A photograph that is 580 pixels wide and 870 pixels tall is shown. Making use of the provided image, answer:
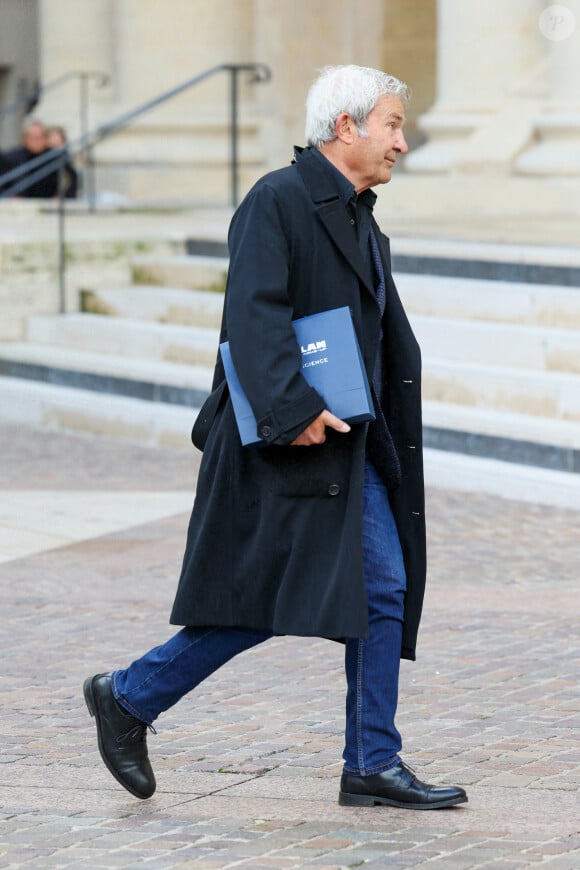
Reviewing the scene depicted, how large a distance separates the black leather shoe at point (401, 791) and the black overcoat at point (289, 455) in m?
0.38

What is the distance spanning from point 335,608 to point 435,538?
391cm

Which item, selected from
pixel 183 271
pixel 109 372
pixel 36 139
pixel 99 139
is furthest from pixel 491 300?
pixel 36 139

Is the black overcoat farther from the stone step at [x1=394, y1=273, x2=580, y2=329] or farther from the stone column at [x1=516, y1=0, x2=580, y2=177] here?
the stone column at [x1=516, y1=0, x2=580, y2=177]

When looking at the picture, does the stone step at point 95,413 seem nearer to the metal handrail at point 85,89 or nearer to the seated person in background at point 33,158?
the seated person in background at point 33,158

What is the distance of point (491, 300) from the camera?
434 inches

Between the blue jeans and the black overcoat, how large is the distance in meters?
0.07

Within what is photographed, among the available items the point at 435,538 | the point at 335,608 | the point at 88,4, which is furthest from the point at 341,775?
the point at 88,4

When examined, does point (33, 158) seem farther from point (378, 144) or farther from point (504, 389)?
point (378, 144)

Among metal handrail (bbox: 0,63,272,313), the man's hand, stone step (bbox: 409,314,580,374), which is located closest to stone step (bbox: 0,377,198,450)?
metal handrail (bbox: 0,63,272,313)

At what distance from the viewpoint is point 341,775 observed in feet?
15.4

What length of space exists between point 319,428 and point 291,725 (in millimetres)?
1421

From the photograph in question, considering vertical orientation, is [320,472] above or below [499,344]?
above

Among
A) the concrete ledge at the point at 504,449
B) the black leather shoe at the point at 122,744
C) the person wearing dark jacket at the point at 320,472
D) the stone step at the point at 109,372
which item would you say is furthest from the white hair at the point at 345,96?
the stone step at the point at 109,372

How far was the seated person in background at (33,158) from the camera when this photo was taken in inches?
650
